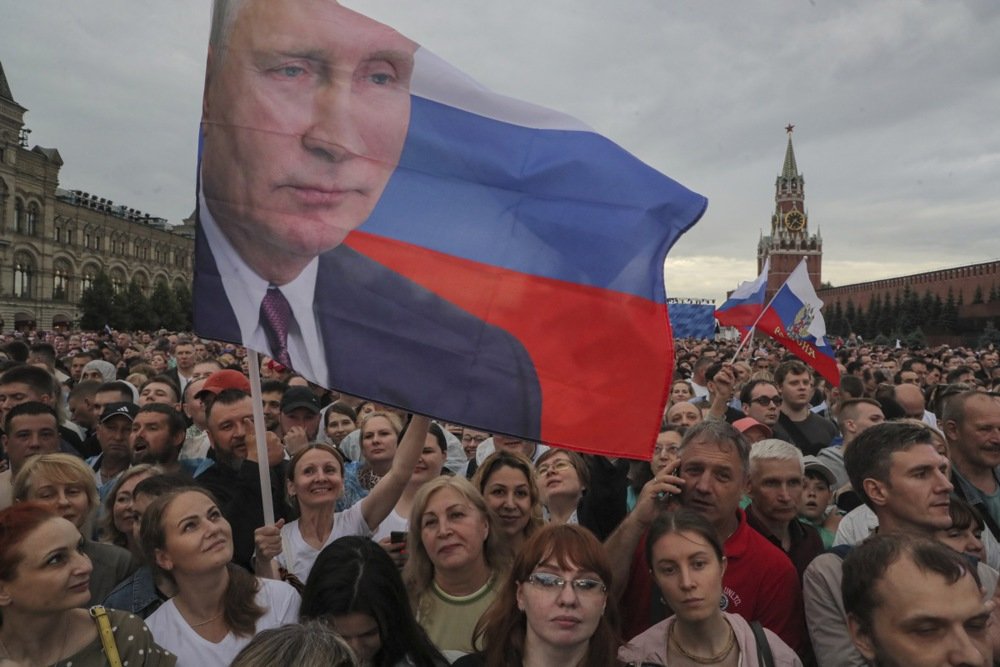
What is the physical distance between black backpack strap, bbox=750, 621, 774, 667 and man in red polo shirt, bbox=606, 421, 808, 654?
0.79 ft

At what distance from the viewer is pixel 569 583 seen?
8.50 ft

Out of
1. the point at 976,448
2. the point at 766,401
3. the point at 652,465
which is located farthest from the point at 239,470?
the point at 766,401

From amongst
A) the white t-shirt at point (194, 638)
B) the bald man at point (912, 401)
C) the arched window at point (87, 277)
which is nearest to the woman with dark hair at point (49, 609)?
the white t-shirt at point (194, 638)

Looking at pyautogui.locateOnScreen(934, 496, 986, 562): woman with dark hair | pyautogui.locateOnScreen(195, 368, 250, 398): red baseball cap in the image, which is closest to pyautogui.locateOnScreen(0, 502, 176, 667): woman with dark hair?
pyautogui.locateOnScreen(195, 368, 250, 398): red baseball cap

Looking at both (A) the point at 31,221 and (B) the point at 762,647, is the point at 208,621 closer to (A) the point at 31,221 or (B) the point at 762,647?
(B) the point at 762,647

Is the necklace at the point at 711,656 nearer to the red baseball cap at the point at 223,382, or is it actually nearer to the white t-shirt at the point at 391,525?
the white t-shirt at the point at 391,525

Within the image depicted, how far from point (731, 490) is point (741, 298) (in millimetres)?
13079

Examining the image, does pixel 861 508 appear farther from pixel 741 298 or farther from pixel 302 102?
pixel 741 298

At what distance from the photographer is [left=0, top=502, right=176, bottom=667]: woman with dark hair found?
2.51 meters

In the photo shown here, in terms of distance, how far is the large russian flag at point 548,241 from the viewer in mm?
3137

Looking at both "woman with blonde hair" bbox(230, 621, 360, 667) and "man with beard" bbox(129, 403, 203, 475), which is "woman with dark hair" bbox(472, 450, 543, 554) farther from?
"man with beard" bbox(129, 403, 203, 475)

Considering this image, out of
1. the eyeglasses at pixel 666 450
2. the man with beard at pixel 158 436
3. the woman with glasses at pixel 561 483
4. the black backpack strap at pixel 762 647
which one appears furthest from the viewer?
the eyeglasses at pixel 666 450

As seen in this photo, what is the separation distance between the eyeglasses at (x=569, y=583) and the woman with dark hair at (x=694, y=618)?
0.28 metres

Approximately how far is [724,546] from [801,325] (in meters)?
8.62
